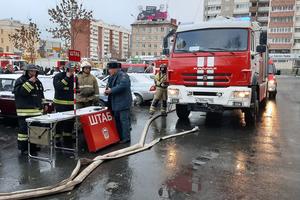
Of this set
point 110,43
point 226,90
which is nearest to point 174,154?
point 226,90

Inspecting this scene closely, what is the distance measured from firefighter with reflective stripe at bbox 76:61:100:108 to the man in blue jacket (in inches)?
23.4

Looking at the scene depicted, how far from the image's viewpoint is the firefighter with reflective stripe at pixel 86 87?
8023 millimetres

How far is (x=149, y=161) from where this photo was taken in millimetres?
6352

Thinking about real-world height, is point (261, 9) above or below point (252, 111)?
above

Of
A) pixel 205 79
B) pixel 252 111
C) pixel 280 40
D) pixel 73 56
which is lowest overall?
pixel 252 111

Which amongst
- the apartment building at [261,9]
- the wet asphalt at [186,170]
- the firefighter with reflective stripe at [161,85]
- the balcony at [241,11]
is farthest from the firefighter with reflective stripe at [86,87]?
the apartment building at [261,9]

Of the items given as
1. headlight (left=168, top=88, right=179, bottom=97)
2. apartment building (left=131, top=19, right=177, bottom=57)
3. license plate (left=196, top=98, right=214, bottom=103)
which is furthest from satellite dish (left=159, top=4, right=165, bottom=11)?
license plate (left=196, top=98, right=214, bottom=103)

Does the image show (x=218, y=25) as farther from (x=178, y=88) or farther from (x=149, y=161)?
(x=149, y=161)

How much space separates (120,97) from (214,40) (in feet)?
11.3

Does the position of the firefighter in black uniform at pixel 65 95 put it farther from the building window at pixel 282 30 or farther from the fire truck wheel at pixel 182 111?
the building window at pixel 282 30

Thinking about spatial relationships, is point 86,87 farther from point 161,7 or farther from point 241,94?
point 161,7

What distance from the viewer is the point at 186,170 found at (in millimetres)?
5859

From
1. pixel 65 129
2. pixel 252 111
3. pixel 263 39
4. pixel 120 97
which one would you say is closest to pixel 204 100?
pixel 252 111

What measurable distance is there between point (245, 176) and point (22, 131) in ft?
14.2
